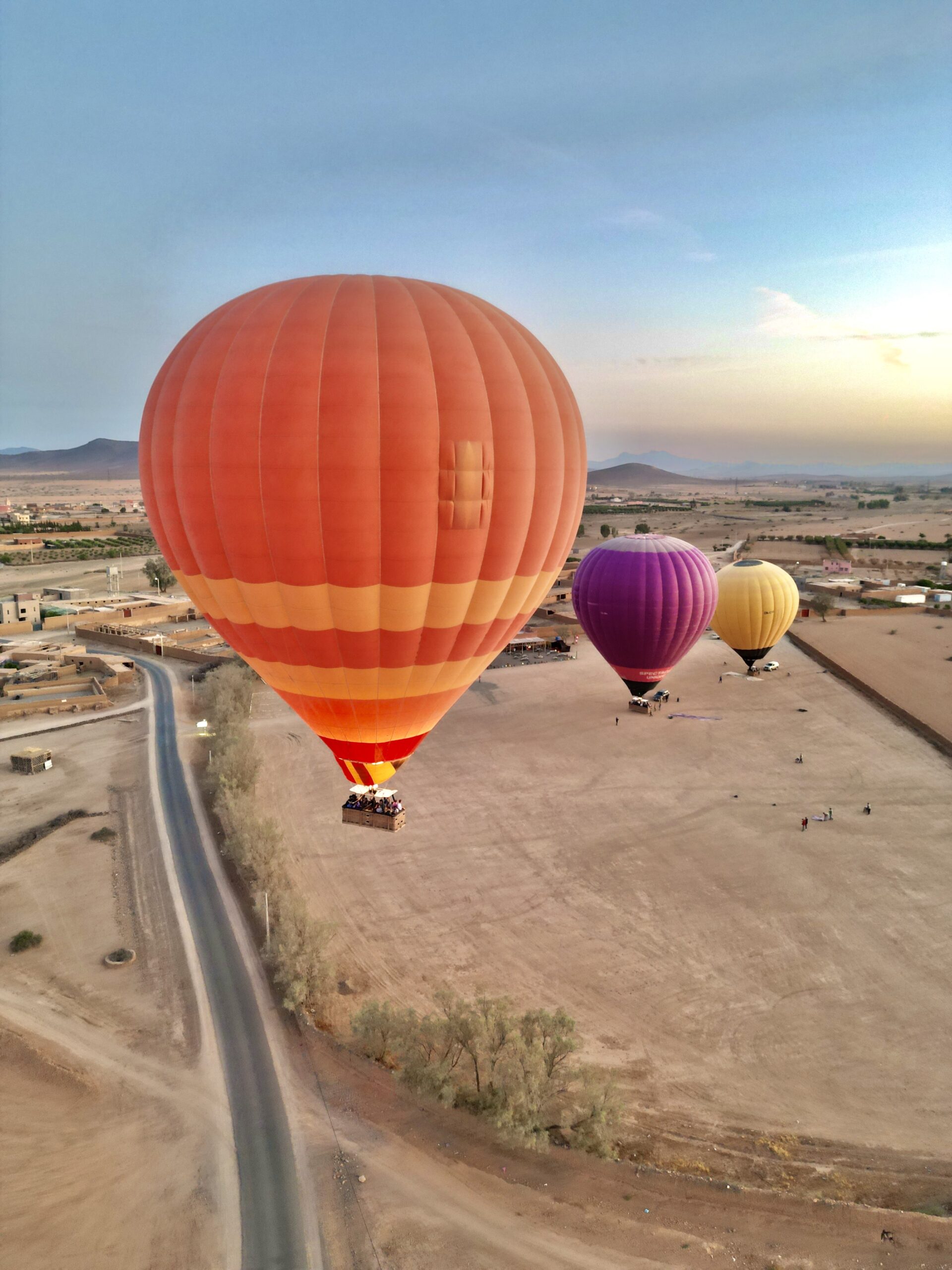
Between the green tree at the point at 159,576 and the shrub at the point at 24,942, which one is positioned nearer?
the shrub at the point at 24,942

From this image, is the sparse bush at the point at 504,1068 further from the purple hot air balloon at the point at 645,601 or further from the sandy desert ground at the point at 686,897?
the purple hot air balloon at the point at 645,601

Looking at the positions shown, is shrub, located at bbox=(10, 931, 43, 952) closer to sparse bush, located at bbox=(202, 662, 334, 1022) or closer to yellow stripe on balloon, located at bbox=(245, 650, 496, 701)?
sparse bush, located at bbox=(202, 662, 334, 1022)

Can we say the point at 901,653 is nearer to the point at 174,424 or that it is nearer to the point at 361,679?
the point at 361,679

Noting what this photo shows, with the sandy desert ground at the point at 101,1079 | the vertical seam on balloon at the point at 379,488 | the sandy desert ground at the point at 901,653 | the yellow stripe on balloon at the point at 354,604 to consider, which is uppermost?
the vertical seam on balloon at the point at 379,488

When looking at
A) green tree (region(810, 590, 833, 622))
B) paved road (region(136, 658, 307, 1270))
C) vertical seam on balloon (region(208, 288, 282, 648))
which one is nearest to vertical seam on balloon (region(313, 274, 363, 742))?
vertical seam on balloon (region(208, 288, 282, 648))

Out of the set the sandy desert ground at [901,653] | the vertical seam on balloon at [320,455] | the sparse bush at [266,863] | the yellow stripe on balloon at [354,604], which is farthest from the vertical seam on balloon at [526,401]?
the sandy desert ground at [901,653]

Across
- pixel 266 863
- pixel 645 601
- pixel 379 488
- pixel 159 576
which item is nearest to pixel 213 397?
pixel 379 488

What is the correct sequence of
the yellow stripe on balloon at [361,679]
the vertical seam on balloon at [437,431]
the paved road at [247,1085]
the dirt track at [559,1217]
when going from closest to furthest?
the dirt track at [559,1217] < the paved road at [247,1085] < the vertical seam on balloon at [437,431] < the yellow stripe on balloon at [361,679]
